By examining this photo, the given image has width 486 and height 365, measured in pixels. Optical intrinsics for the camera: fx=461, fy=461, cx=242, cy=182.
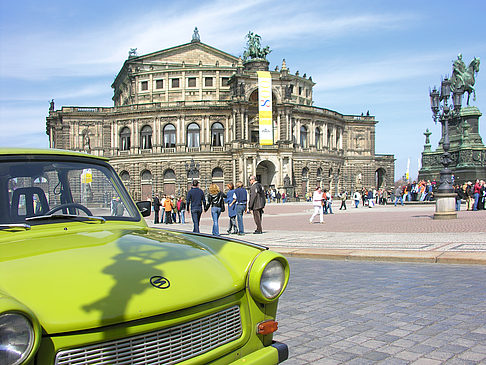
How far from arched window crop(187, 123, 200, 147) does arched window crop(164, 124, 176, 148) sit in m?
2.08

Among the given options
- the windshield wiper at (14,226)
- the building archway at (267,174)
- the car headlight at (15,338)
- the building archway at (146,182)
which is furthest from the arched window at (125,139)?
the car headlight at (15,338)

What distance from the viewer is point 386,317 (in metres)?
4.95

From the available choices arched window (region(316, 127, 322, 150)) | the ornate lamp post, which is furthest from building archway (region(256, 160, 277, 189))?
the ornate lamp post

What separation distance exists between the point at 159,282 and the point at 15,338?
78 cm

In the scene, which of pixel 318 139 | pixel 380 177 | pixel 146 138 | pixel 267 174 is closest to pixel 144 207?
pixel 267 174

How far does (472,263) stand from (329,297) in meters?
3.84

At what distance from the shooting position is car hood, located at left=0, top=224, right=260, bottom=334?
214 centimetres

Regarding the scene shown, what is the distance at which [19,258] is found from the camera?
246cm

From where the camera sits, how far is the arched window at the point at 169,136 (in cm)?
6438

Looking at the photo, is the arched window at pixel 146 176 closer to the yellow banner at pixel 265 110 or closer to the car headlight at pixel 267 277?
the yellow banner at pixel 265 110

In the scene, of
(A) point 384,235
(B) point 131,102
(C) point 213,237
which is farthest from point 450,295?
(B) point 131,102

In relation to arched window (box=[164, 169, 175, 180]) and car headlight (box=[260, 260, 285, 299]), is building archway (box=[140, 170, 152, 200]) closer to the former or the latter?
arched window (box=[164, 169, 175, 180])

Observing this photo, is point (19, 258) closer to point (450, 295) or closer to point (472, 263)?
point (450, 295)

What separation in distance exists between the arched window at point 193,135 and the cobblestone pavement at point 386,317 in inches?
2270
